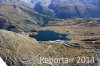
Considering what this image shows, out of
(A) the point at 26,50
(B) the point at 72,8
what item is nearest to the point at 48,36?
(A) the point at 26,50

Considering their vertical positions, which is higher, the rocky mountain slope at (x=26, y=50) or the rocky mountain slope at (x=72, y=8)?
the rocky mountain slope at (x=72, y=8)

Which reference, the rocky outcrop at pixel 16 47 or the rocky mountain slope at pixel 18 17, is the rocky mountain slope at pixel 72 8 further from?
the rocky outcrop at pixel 16 47

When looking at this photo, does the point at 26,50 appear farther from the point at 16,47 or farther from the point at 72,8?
the point at 72,8

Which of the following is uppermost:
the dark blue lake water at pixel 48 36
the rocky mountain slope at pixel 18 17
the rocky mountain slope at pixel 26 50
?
the rocky mountain slope at pixel 18 17

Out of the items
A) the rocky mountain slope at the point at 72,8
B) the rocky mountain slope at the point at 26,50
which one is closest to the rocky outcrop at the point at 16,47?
the rocky mountain slope at the point at 26,50

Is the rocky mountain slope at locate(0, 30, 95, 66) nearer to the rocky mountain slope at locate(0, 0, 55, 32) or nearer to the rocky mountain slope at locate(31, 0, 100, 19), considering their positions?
the rocky mountain slope at locate(0, 0, 55, 32)

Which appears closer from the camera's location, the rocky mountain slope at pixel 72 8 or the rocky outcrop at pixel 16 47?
the rocky outcrop at pixel 16 47

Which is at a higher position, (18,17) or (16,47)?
(18,17)

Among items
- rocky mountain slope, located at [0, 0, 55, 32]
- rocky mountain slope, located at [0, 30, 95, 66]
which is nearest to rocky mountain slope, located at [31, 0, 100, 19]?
rocky mountain slope, located at [0, 0, 55, 32]
